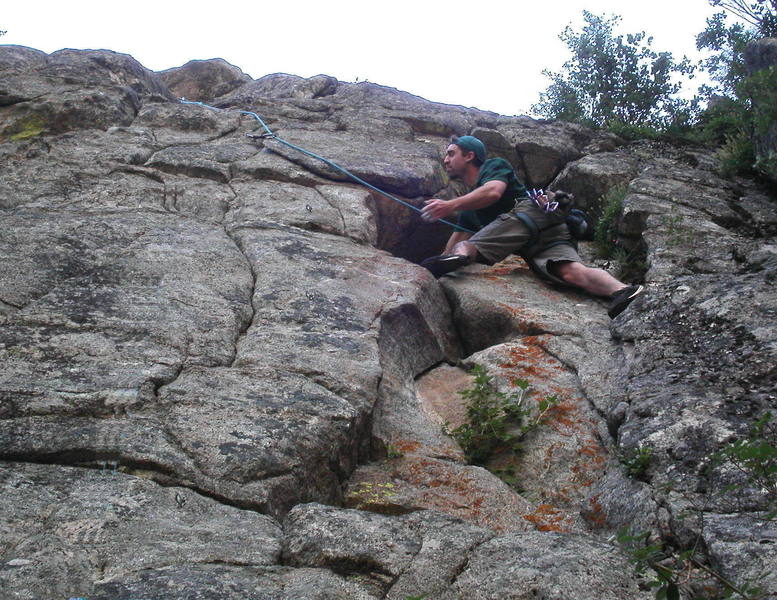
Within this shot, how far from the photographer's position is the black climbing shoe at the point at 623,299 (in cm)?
707

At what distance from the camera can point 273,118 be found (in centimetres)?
1058

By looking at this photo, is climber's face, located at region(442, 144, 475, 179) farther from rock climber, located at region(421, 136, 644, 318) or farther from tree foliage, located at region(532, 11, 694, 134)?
tree foliage, located at region(532, 11, 694, 134)

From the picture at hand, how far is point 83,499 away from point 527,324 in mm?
4295

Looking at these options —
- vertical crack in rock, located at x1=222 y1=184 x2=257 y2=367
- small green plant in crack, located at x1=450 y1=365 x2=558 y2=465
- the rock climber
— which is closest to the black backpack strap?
the rock climber

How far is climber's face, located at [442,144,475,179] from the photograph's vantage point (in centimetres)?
918

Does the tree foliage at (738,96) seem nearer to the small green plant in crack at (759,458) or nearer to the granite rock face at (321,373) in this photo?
the granite rock face at (321,373)

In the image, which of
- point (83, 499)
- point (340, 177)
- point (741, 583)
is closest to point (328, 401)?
point (83, 499)

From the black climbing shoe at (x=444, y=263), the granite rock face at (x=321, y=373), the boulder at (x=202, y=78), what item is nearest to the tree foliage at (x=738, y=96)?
the granite rock face at (x=321, y=373)

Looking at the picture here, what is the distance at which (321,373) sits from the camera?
5.30 meters

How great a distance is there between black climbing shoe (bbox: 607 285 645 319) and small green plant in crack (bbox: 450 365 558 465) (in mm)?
1480

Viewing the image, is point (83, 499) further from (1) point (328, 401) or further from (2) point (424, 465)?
(2) point (424, 465)

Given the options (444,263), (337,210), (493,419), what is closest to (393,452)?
(493,419)

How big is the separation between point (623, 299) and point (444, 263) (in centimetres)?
179

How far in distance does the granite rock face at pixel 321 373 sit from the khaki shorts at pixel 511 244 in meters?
0.23
